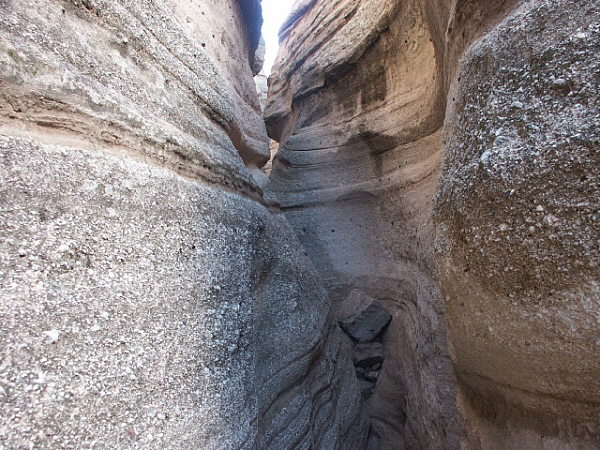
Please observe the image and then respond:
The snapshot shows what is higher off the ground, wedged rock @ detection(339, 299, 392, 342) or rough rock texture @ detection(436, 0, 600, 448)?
rough rock texture @ detection(436, 0, 600, 448)

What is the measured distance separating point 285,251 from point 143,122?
1130 mm

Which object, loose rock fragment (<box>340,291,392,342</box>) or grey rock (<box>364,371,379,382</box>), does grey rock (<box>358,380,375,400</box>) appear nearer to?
grey rock (<box>364,371,379,382</box>)

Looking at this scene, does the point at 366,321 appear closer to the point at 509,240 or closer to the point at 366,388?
the point at 366,388

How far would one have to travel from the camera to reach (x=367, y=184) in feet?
11.4

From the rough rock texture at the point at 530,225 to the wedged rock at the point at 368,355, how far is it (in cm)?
152

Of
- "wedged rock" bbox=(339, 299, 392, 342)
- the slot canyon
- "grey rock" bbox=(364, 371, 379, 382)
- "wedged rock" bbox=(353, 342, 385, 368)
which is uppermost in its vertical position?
the slot canyon

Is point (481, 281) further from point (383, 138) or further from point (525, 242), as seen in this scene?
point (383, 138)

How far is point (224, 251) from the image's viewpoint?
1.60 metres

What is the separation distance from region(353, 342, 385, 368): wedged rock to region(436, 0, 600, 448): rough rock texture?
152 centimetres

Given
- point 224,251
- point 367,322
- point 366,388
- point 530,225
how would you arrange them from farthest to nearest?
1. point 367,322
2. point 366,388
3. point 224,251
4. point 530,225

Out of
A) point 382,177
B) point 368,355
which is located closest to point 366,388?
point 368,355

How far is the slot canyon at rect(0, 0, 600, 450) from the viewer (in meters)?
1.03

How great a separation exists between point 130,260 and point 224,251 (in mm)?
447

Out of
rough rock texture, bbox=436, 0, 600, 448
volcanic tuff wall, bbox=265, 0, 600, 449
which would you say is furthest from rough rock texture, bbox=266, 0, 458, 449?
rough rock texture, bbox=436, 0, 600, 448
